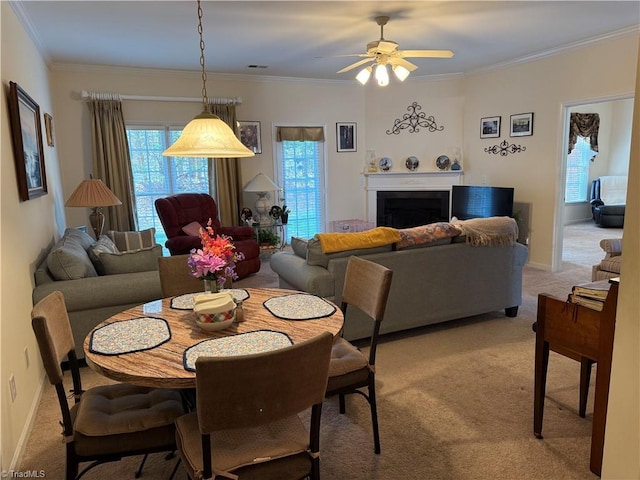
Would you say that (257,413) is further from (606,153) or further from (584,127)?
(606,153)

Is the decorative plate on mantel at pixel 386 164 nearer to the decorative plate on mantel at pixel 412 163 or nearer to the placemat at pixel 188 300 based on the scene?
the decorative plate on mantel at pixel 412 163

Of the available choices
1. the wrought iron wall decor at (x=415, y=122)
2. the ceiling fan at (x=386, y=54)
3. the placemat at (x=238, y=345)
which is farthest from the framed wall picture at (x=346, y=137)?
the placemat at (x=238, y=345)

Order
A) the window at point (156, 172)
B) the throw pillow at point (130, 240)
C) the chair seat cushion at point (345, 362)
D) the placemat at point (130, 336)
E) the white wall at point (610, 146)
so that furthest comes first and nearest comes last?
the white wall at point (610, 146)
the window at point (156, 172)
the throw pillow at point (130, 240)
the chair seat cushion at point (345, 362)
the placemat at point (130, 336)

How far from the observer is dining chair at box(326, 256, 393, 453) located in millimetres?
2084

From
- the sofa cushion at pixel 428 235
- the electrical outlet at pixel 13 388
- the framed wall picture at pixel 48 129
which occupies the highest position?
the framed wall picture at pixel 48 129

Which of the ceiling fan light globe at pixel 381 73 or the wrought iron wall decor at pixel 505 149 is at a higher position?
the ceiling fan light globe at pixel 381 73

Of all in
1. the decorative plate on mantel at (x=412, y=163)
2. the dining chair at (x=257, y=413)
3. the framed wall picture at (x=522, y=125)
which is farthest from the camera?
the decorative plate on mantel at (x=412, y=163)

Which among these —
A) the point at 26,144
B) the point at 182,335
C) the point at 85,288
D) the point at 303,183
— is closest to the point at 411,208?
the point at 303,183

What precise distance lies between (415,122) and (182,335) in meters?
5.86

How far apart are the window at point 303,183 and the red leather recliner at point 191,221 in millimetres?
1217

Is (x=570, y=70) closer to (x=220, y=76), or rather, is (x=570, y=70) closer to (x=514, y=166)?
(x=514, y=166)

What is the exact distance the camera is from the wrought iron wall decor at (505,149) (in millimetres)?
5848

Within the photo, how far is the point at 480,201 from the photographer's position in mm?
6094

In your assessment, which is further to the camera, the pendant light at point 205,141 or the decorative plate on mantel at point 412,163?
the decorative plate on mantel at point 412,163
